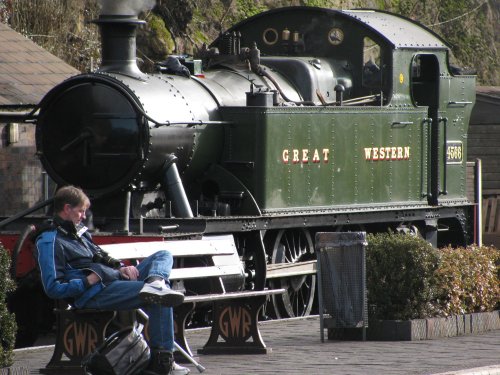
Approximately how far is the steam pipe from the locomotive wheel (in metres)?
1.75

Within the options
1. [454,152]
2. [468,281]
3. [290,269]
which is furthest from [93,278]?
[454,152]

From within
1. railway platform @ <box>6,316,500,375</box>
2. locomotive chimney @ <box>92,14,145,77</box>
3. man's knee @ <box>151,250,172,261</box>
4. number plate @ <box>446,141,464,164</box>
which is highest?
locomotive chimney @ <box>92,14,145,77</box>

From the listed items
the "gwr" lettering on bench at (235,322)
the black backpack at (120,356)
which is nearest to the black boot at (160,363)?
the black backpack at (120,356)

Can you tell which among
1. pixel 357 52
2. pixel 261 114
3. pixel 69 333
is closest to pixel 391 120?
pixel 357 52

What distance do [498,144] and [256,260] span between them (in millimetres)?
11472

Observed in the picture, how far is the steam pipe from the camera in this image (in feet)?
43.4

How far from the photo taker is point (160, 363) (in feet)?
29.3

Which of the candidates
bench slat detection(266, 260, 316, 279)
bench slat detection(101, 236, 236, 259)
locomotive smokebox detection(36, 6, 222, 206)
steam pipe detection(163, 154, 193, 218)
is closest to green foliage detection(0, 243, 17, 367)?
bench slat detection(101, 236, 236, 259)

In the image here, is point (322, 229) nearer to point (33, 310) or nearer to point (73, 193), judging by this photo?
point (33, 310)

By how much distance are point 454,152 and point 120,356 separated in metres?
9.95

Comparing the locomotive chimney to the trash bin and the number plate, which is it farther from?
the number plate

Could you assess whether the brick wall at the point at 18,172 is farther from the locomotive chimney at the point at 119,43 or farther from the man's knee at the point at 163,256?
the man's knee at the point at 163,256

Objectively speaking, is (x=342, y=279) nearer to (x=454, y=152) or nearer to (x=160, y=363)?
(x=160, y=363)

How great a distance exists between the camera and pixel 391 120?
16188 millimetres
